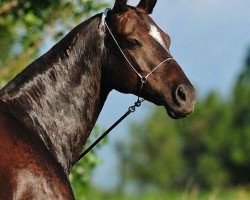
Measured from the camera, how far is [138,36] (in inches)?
263

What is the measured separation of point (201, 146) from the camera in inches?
4284

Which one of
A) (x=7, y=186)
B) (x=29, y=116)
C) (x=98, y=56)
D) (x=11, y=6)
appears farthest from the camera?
(x=11, y=6)

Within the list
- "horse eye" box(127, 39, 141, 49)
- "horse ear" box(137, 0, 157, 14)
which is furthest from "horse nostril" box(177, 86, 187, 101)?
"horse ear" box(137, 0, 157, 14)

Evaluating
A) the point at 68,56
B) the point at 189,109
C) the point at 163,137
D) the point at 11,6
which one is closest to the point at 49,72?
the point at 68,56

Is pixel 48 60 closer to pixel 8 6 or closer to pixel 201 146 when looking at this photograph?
pixel 8 6

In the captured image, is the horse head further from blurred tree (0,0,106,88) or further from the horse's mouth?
blurred tree (0,0,106,88)

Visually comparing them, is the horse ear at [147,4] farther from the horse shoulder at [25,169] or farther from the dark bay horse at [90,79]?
the horse shoulder at [25,169]

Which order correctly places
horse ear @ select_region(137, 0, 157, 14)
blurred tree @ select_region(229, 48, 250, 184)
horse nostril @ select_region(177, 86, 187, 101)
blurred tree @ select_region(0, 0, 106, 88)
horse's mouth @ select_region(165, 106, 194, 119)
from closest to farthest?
horse nostril @ select_region(177, 86, 187, 101)
horse's mouth @ select_region(165, 106, 194, 119)
horse ear @ select_region(137, 0, 157, 14)
blurred tree @ select_region(0, 0, 106, 88)
blurred tree @ select_region(229, 48, 250, 184)

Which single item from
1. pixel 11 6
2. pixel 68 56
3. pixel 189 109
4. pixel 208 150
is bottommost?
pixel 208 150

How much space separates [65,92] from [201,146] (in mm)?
102965

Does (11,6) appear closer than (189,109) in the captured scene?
No

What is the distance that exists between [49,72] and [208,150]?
3911 inches

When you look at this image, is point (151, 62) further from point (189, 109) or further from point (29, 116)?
point (29, 116)

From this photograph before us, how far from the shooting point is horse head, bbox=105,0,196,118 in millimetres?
6648
